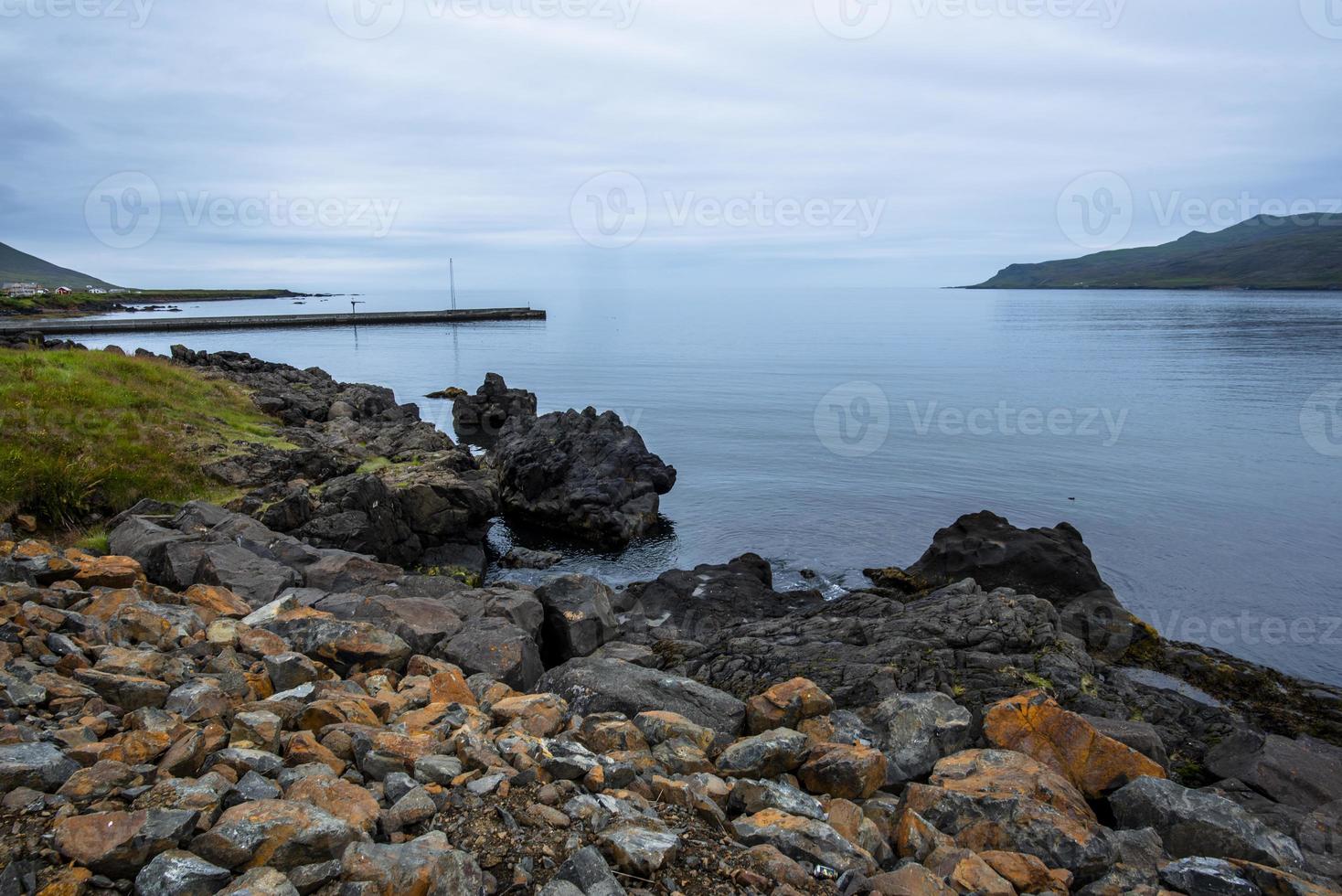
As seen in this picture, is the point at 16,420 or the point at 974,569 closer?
the point at 16,420

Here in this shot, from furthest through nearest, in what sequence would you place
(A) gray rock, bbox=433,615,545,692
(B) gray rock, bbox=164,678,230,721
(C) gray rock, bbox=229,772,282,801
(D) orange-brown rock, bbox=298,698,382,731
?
(A) gray rock, bbox=433,615,545,692, (D) orange-brown rock, bbox=298,698,382,731, (B) gray rock, bbox=164,678,230,721, (C) gray rock, bbox=229,772,282,801

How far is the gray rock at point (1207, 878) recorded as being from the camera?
7797 mm

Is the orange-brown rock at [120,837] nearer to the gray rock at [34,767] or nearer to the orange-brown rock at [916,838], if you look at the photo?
the gray rock at [34,767]

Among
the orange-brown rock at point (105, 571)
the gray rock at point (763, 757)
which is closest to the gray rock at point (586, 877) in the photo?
the gray rock at point (763, 757)

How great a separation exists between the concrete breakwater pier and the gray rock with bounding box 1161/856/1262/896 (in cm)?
10944

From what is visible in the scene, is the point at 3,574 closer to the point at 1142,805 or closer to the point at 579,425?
the point at 1142,805

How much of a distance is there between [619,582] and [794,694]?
17624 millimetres

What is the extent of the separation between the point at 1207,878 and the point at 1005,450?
43635mm

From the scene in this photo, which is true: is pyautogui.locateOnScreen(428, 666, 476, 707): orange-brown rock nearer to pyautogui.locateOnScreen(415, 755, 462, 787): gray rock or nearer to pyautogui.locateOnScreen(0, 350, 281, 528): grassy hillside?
pyautogui.locateOnScreen(415, 755, 462, 787): gray rock

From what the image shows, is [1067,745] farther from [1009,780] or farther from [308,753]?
[308,753]

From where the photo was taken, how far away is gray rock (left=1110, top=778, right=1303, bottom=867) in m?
8.82

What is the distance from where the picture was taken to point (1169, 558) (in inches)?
1137

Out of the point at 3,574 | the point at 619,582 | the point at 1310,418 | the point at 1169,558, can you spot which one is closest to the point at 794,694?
the point at 3,574

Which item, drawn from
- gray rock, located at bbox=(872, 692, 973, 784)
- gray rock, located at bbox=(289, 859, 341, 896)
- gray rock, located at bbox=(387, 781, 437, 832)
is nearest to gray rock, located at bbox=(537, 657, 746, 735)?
gray rock, located at bbox=(872, 692, 973, 784)
